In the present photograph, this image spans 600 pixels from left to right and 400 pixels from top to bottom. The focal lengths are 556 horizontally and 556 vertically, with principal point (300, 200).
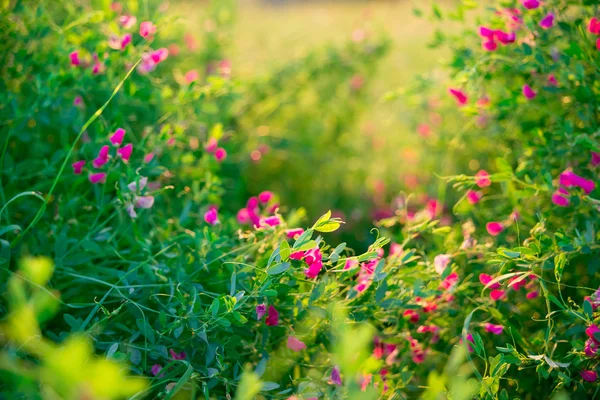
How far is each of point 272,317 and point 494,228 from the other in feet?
2.15

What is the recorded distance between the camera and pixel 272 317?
3.72 ft

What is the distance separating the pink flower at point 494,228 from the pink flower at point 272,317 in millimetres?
628

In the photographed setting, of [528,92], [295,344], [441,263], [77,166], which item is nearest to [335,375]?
[295,344]

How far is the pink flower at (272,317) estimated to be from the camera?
44.4 inches

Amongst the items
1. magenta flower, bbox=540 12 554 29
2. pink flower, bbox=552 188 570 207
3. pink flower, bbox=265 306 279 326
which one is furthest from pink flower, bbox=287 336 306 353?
magenta flower, bbox=540 12 554 29

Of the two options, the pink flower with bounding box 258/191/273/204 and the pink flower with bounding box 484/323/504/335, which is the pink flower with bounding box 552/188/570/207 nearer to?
the pink flower with bounding box 484/323/504/335

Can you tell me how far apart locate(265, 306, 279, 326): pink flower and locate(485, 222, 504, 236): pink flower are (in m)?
0.63

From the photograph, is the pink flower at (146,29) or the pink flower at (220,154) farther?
the pink flower at (220,154)

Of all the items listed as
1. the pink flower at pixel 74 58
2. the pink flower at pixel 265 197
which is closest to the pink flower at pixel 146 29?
the pink flower at pixel 74 58

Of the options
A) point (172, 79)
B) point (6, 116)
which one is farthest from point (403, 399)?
point (172, 79)

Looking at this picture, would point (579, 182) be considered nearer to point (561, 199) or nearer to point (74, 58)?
point (561, 199)

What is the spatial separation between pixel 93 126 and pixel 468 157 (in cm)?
140

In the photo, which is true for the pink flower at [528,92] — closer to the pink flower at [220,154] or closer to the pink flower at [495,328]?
the pink flower at [495,328]

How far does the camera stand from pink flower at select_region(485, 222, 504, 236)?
1431 millimetres
